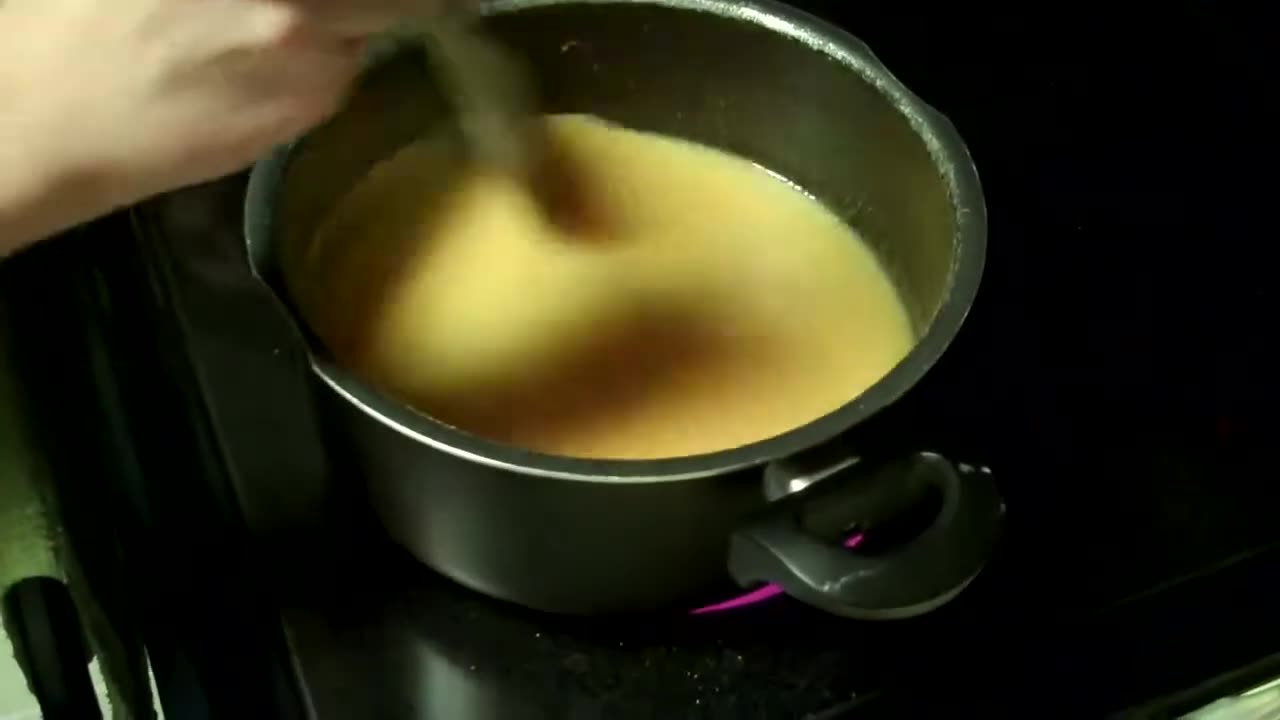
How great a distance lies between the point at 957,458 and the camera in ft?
1.98

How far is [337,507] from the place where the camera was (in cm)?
59

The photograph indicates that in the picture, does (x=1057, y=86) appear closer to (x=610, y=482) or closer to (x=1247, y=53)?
(x=1247, y=53)

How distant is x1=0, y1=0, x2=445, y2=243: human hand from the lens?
0.45 meters

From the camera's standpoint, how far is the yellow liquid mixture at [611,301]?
2.02ft

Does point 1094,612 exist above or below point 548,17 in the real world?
below

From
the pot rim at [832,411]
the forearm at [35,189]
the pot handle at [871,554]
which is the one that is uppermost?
the forearm at [35,189]

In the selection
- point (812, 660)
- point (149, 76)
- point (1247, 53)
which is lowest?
point (812, 660)

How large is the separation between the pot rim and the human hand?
0.07 metres

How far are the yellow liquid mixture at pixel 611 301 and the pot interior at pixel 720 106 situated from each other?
1cm

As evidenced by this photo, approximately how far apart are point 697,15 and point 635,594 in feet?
0.86

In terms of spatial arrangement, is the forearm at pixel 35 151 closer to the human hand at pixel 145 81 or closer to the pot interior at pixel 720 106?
the human hand at pixel 145 81

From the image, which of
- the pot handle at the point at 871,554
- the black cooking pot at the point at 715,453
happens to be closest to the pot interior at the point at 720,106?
the black cooking pot at the point at 715,453

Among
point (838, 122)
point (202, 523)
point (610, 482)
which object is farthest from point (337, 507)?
point (838, 122)

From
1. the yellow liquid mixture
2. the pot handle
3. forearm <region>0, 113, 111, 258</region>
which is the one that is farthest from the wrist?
the pot handle
